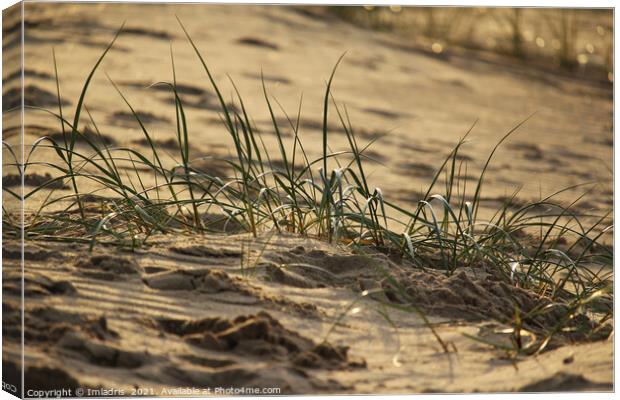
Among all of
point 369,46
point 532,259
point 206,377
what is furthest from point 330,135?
point 206,377

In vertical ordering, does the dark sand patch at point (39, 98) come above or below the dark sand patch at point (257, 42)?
above

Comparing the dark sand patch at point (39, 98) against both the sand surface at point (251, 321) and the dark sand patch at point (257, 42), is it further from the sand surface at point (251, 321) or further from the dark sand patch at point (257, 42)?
the dark sand patch at point (257, 42)

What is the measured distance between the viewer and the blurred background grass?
244 inches

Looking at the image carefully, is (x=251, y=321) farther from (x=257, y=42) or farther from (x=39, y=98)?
(x=257, y=42)

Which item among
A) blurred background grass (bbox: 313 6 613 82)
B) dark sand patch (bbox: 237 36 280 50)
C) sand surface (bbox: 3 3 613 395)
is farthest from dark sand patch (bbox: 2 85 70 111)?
blurred background grass (bbox: 313 6 613 82)

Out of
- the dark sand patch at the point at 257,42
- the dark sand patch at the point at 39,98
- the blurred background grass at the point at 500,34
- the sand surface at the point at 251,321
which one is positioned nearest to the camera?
the sand surface at the point at 251,321

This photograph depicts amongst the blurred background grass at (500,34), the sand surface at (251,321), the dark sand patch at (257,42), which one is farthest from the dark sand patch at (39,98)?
the blurred background grass at (500,34)

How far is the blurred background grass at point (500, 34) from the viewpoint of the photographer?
6.19 m

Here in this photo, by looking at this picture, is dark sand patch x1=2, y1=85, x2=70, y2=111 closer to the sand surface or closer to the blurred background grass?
the sand surface

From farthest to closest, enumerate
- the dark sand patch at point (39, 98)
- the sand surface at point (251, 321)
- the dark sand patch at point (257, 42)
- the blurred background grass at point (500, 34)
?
1. the blurred background grass at point (500, 34)
2. the dark sand patch at point (257, 42)
3. the dark sand patch at point (39, 98)
4. the sand surface at point (251, 321)

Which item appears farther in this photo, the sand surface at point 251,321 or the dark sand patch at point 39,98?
the dark sand patch at point 39,98

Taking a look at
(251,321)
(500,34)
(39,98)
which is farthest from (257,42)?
(251,321)

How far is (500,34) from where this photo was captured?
6.72 m

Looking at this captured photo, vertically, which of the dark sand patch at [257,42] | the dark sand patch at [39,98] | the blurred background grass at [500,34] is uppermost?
the dark sand patch at [39,98]
